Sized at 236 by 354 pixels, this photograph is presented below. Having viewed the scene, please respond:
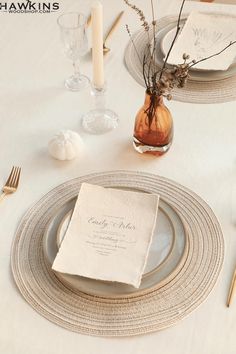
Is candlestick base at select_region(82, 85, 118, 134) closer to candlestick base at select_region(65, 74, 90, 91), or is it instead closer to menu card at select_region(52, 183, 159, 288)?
candlestick base at select_region(65, 74, 90, 91)

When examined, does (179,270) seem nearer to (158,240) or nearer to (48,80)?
(158,240)

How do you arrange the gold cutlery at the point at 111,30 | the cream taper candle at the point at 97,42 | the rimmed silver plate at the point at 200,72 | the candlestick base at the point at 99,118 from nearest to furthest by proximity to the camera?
the cream taper candle at the point at 97,42
the candlestick base at the point at 99,118
the rimmed silver plate at the point at 200,72
the gold cutlery at the point at 111,30

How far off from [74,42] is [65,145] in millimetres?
310

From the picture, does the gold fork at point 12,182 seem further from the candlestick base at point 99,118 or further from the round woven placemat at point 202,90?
the round woven placemat at point 202,90

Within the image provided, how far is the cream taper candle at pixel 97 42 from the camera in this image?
1.19 meters

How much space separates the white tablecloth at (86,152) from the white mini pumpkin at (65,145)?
18 millimetres

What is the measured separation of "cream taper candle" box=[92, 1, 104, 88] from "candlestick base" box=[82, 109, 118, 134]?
0.10 metres

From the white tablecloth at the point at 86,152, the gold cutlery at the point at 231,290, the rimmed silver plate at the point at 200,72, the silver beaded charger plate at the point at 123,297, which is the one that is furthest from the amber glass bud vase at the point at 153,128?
the gold cutlery at the point at 231,290

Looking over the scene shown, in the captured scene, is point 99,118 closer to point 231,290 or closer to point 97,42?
point 97,42

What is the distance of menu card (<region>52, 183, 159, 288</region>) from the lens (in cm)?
102

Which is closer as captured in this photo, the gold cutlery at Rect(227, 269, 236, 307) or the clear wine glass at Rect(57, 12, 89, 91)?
the gold cutlery at Rect(227, 269, 236, 307)

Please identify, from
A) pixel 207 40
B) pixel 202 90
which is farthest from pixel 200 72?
pixel 207 40

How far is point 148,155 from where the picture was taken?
51.1 inches

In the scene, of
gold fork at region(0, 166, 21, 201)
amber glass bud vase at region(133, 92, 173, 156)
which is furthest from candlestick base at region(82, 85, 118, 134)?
gold fork at region(0, 166, 21, 201)
